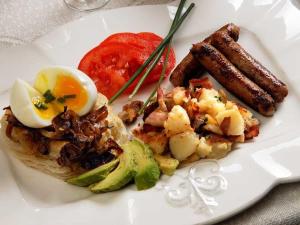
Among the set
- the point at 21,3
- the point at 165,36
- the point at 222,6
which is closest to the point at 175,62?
the point at 165,36

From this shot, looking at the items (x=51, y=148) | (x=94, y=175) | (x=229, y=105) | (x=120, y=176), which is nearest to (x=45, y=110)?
(x=51, y=148)

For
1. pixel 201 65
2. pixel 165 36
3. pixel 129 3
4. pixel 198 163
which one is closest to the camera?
pixel 198 163

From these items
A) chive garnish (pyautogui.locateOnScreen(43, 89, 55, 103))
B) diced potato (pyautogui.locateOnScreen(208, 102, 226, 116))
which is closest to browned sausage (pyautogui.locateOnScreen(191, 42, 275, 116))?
diced potato (pyautogui.locateOnScreen(208, 102, 226, 116))

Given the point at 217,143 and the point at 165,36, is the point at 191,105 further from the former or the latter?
the point at 165,36

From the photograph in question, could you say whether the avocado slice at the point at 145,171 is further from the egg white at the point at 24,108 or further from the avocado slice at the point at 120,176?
the egg white at the point at 24,108

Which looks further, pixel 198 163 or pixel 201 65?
pixel 201 65

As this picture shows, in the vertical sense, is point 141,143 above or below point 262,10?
below

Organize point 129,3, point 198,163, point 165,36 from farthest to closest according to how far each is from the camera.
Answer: point 129,3
point 165,36
point 198,163

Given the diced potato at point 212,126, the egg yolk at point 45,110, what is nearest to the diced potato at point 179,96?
the diced potato at point 212,126
